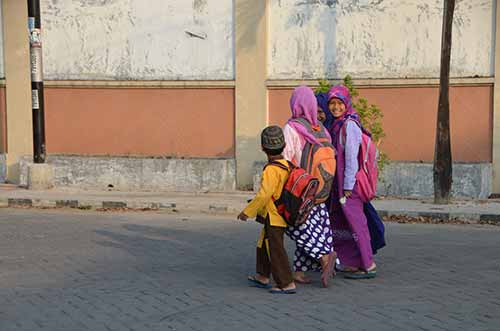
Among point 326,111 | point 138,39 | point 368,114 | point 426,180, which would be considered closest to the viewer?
point 326,111

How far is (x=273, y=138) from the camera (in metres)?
6.40

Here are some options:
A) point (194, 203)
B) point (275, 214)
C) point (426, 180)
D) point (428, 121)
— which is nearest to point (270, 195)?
point (275, 214)

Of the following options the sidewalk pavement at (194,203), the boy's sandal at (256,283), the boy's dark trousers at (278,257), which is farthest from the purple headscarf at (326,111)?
the sidewalk pavement at (194,203)

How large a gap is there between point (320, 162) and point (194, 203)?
656 centimetres

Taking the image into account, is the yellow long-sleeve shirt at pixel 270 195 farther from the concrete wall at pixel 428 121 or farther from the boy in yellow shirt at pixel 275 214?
the concrete wall at pixel 428 121

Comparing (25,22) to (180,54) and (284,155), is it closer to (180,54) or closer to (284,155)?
(180,54)

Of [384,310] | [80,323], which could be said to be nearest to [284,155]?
[384,310]

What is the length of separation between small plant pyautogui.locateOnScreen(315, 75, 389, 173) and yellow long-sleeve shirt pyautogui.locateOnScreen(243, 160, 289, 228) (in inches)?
259

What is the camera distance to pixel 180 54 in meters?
15.5

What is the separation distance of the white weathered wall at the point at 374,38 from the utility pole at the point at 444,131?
1771 mm

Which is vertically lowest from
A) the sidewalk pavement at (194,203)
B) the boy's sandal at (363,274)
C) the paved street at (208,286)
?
the paved street at (208,286)

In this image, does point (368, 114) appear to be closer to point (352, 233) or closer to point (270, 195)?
point (352, 233)

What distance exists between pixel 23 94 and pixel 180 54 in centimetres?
377

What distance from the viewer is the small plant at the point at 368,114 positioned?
13203 millimetres
